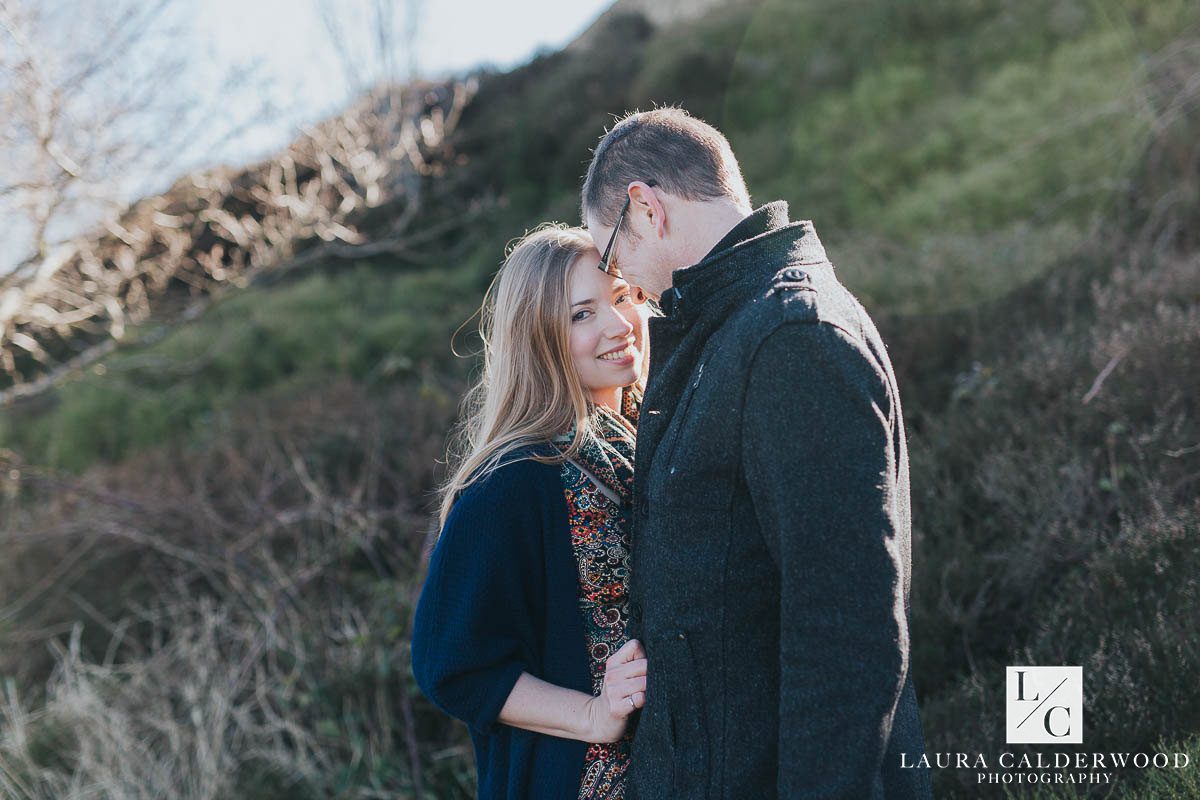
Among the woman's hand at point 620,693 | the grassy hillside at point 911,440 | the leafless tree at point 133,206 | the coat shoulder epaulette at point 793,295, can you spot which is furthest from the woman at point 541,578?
the leafless tree at point 133,206

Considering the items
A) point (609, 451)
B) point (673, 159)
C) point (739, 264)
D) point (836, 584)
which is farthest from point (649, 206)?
point (836, 584)

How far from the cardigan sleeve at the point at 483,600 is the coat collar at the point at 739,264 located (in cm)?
56

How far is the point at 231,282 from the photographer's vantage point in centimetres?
677

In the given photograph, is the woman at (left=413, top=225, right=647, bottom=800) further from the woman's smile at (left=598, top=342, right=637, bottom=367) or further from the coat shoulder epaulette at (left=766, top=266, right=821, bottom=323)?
the coat shoulder epaulette at (left=766, top=266, right=821, bottom=323)

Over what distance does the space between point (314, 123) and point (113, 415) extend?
450 centimetres

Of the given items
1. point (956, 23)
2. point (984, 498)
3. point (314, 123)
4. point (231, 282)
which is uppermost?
point (956, 23)

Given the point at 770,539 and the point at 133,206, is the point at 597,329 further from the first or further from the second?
the point at 133,206

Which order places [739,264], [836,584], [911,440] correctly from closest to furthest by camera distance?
1. [836,584]
2. [739,264]
3. [911,440]

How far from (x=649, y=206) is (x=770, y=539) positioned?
744 mm

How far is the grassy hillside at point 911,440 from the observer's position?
3.58 metres

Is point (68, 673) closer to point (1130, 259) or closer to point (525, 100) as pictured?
point (1130, 259)

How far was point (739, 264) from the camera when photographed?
1747 mm

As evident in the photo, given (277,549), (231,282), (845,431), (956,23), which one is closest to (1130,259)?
(845,431)

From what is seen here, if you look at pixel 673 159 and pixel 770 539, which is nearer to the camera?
pixel 770 539
